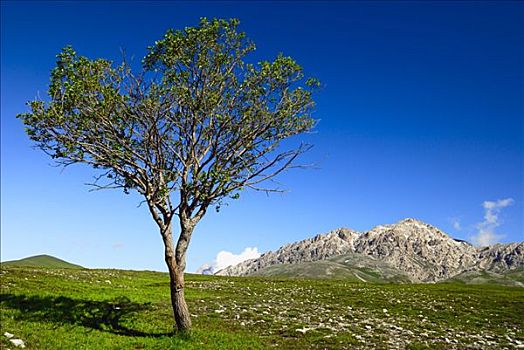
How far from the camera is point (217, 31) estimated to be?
26.8 m

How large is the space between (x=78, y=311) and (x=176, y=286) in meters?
8.34

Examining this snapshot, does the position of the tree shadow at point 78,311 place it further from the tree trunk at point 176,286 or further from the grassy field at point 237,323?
the tree trunk at point 176,286

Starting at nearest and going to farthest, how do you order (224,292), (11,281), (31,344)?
(31,344)
(11,281)
(224,292)

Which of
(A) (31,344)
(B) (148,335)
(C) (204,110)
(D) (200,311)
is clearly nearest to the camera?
(A) (31,344)

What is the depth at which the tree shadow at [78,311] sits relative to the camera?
25061mm

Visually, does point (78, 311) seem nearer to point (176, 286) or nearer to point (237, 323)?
point (176, 286)

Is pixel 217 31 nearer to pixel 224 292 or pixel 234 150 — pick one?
pixel 234 150

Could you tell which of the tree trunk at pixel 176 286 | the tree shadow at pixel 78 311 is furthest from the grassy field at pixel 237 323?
the tree trunk at pixel 176 286

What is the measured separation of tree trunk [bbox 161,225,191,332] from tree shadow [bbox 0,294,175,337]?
96 centimetres

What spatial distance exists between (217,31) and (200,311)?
19.7 metres

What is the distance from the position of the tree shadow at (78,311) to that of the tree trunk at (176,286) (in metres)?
0.96

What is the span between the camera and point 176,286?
24734mm

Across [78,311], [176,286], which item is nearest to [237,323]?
[176,286]

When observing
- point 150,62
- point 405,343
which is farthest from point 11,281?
point 405,343
